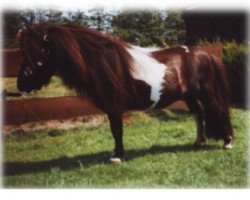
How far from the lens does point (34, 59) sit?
13.7 ft

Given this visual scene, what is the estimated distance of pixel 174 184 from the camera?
12.5ft

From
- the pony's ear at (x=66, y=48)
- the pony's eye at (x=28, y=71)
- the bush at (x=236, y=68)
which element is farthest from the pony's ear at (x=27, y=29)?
the bush at (x=236, y=68)

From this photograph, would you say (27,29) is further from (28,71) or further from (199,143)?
(199,143)

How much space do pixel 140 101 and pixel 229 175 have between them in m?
1.25

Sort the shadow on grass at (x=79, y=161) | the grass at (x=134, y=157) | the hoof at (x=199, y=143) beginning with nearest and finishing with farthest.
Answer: the grass at (x=134, y=157) < the shadow on grass at (x=79, y=161) < the hoof at (x=199, y=143)

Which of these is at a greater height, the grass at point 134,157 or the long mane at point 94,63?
the long mane at point 94,63

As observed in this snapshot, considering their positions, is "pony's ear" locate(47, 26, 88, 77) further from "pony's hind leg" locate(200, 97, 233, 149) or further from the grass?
"pony's hind leg" locate(200, 97, 233, 149)

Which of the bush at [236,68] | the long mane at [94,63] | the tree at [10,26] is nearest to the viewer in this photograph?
the tree at [10,26]

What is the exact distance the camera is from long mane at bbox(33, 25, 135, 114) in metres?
4.21

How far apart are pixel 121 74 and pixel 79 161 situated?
1.04m

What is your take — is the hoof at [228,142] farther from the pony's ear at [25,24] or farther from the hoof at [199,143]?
the pony's ear at [25,24]

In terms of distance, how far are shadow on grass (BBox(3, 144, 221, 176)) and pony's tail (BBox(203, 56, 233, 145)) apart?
0.59 ft

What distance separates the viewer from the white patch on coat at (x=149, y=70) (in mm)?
4469
